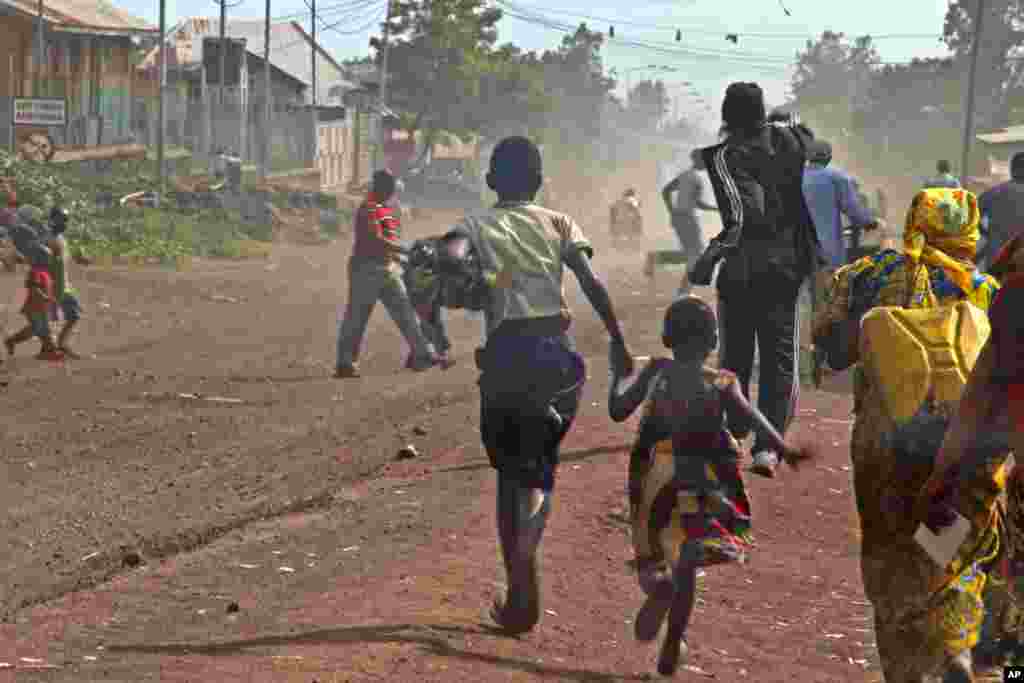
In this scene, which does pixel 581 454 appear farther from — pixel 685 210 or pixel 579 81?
pixel 579 81

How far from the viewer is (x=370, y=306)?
16.8m

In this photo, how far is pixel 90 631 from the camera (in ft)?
24.8

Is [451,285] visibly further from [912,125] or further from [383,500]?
[912,125]

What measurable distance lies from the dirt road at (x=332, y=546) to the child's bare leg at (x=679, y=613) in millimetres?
179

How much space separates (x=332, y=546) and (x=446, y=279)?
2.25 meters

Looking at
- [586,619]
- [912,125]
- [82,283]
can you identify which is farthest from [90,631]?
[912,125]

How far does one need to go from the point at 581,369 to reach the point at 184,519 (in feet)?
13.1

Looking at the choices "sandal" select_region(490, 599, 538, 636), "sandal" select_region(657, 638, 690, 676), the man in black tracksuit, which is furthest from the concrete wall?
"sandal" select_region(657, 638, 690, 676)

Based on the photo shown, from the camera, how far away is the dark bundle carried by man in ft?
23.9

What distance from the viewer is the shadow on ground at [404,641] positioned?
666cm

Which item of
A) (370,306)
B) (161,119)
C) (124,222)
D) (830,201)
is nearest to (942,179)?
(370,306)

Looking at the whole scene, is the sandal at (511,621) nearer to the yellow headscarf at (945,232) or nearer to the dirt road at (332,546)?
the dirt road at (332,546)

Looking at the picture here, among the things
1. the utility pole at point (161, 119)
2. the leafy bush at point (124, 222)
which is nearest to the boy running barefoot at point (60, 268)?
the leafy bush at point (124, 222)

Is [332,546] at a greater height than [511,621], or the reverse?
[511,621]
